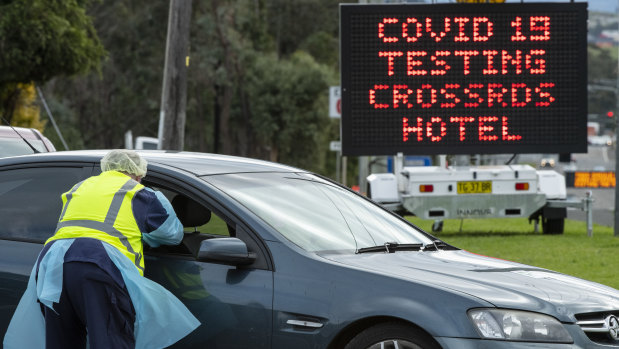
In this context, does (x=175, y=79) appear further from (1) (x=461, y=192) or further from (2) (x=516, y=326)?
(2) (x=516, y=326)

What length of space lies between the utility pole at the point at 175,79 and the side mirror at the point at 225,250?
13.7 meters

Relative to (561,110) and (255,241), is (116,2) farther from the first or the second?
(255,241)

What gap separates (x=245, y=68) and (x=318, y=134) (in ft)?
15.7

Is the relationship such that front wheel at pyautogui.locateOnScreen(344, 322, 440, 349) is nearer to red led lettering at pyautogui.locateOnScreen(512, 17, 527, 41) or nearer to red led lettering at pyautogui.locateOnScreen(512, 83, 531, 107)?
red led lettering at pyautogui.locateOnScreen(512, 83, 531, 107)

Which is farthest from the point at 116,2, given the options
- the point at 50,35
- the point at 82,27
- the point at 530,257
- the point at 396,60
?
the point at 530,257

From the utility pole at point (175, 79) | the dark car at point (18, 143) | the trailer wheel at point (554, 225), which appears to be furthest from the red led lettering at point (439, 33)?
the dark car at point (18, 143)

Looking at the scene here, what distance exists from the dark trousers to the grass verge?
6.88m

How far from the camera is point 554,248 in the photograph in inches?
634

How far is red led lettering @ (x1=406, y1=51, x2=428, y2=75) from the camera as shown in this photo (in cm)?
1667

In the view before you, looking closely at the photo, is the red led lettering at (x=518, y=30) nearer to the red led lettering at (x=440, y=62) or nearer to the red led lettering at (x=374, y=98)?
the red led lettering at (x=440, y=62)

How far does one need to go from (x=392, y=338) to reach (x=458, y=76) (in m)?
12.2

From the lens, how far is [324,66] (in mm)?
53719

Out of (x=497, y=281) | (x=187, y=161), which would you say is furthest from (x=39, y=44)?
(x=497, y=281)

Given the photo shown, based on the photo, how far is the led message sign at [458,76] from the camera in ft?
55.0
